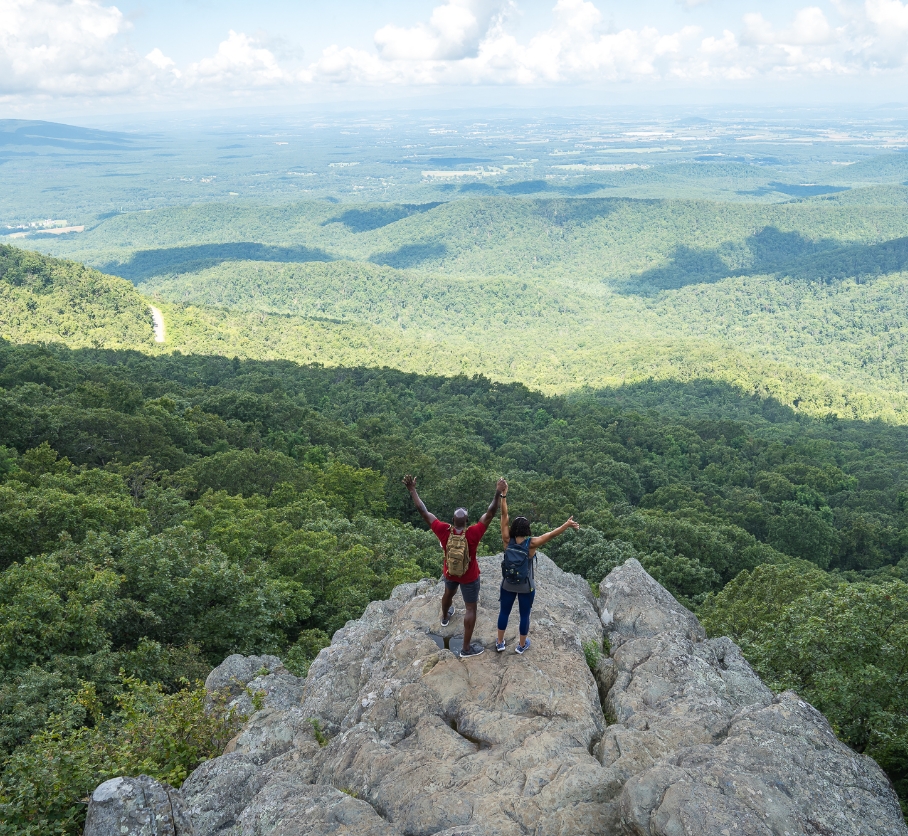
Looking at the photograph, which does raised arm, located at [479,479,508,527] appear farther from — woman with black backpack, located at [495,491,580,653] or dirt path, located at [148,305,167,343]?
dirt path, located at [148,305,167,343]

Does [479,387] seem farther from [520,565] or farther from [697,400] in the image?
[520,565]

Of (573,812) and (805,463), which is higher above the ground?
(573,812)

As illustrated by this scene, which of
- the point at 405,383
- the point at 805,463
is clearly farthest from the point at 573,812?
the point at 405,383

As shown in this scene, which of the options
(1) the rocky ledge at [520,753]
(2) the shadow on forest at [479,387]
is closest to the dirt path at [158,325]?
(2) the shadow on forest at [479,387]

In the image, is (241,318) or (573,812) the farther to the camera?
(241,318)

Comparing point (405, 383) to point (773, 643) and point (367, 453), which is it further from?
point (773, 643)

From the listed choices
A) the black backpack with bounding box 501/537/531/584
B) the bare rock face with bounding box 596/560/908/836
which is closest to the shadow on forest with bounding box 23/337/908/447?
the black backpack with bounding box 501/537/531/584
